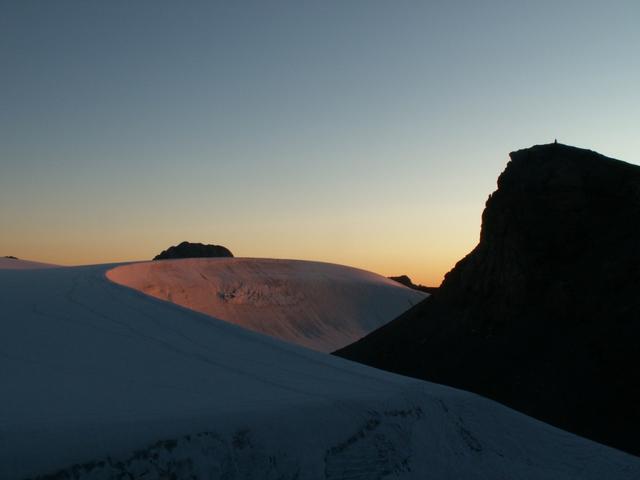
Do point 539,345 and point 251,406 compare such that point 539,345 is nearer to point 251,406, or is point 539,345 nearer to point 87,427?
point 251,406

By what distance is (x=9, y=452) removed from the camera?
2701 mm

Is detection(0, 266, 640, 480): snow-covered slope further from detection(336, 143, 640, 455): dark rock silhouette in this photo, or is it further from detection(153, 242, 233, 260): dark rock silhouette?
detection(153, 242, 233, 260): dark rock silhouette

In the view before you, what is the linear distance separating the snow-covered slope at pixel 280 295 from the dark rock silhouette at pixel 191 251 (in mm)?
21912

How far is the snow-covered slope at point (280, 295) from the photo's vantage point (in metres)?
23.0

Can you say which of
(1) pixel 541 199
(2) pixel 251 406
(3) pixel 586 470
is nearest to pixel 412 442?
(2) pixel 251 406

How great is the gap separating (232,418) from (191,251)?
51.3m

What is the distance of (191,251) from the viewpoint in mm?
53750

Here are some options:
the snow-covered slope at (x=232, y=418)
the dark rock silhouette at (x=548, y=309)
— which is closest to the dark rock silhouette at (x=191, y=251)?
the dark rock silhouette at (x=548, y=309)

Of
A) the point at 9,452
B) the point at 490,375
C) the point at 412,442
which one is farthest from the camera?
the point at 490,375

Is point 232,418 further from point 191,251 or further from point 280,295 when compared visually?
point 191,251

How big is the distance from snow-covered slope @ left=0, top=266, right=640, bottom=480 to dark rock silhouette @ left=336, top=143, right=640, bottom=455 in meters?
5.35

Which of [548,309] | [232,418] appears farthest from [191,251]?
[232,418]

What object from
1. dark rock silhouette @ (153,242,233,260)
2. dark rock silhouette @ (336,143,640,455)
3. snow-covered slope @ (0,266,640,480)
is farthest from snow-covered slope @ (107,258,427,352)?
dark rock silhouette @ (153,242,233,260)

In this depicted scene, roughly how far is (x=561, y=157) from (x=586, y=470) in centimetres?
1049
